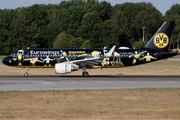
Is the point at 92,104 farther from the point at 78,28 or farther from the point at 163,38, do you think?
the point at 78,28

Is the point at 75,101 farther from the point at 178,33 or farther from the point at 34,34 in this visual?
the point at 178,33

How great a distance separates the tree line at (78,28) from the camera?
11550 centimetres

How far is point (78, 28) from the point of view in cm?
13275

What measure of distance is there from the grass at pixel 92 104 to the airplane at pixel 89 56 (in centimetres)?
1423

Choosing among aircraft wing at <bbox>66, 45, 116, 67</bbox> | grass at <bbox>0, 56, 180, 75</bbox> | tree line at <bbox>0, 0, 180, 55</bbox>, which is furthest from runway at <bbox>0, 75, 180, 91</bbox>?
tree line at <bbox>0, 0, 180, 55</bbox>

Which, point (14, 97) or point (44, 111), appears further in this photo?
point (14, 97)

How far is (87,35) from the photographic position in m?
122

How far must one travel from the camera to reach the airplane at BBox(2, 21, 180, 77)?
38906 mm

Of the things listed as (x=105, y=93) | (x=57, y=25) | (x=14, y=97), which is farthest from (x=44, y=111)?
(x=57, y=25)

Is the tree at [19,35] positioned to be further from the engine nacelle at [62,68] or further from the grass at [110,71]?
the engine nacelle at [62,68]

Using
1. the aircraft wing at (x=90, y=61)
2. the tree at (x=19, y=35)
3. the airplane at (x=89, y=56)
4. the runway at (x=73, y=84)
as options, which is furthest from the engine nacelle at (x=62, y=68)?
the tree at (x=19, y=35)

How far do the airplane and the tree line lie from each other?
67529mm

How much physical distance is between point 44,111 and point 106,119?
385 cm

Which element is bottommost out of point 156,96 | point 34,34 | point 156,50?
point 156,96
